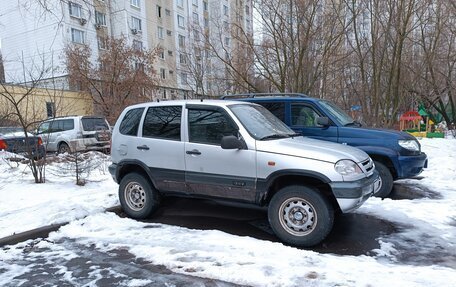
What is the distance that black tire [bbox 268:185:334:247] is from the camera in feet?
14.1

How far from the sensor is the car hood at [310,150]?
14.3 feet

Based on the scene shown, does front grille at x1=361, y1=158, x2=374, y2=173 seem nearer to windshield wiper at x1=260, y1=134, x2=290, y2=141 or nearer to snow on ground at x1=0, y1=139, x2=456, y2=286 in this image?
snow on ground at x1=0, y1=139, x2=456, y2=286

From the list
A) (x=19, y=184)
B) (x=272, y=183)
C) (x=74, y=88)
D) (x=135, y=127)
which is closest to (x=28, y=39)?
(x=74, y=88)

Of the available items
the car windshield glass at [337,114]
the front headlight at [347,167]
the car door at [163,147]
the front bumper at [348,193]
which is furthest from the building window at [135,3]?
the front bumper at [348,193]

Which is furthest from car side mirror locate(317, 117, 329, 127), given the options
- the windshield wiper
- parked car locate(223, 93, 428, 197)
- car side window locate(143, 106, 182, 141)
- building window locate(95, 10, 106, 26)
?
building window locate(95, 10, 106, 26)

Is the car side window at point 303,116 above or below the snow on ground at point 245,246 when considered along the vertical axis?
above

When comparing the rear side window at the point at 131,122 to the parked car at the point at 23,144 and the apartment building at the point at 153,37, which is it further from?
the parked car at the point at 23,144

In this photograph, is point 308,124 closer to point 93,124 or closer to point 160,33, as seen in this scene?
point 93,124

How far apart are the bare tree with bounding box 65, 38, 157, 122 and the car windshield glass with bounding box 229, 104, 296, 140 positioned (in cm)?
2007

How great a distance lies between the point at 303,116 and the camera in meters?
7.29

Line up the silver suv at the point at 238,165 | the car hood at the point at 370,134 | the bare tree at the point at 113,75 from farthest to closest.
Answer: the bare tree at the point at 113,75 → the car hood at the point at 370,134 → the silver suv at the point at 238,165

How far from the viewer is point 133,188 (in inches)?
227

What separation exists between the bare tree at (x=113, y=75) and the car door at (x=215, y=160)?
20.0 metres

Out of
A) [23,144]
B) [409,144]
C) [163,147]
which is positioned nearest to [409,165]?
[409,144]
